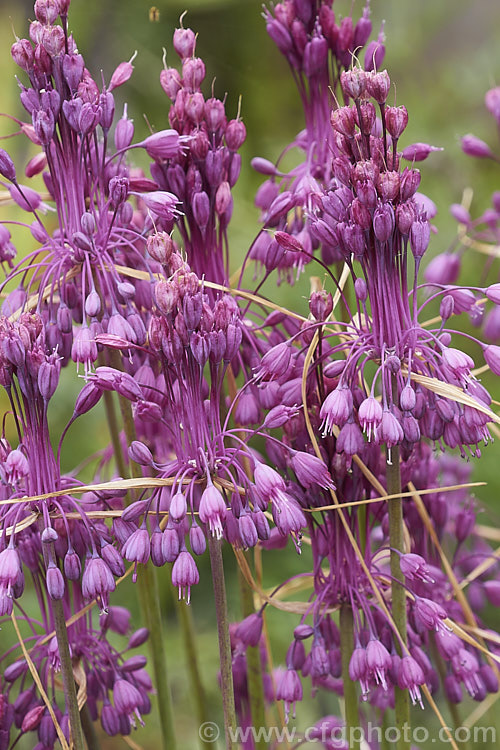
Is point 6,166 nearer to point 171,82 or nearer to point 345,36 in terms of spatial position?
point 171,82

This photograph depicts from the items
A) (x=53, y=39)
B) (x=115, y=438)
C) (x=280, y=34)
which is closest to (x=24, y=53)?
(x=53, y=39)

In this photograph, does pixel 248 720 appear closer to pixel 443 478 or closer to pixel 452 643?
pixel 452 643

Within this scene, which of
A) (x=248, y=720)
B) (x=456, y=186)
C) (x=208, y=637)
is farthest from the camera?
(x=456, y=186)

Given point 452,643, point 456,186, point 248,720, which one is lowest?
point 248,720

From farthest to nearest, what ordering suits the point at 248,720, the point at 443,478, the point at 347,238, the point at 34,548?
the point at 443,478
the point at 248,720
the point at 34,548
the point at 347,238

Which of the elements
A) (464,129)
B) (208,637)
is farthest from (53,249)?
(464,129)

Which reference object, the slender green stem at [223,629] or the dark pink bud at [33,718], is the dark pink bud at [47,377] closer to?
the slender green stem at [223,629]
